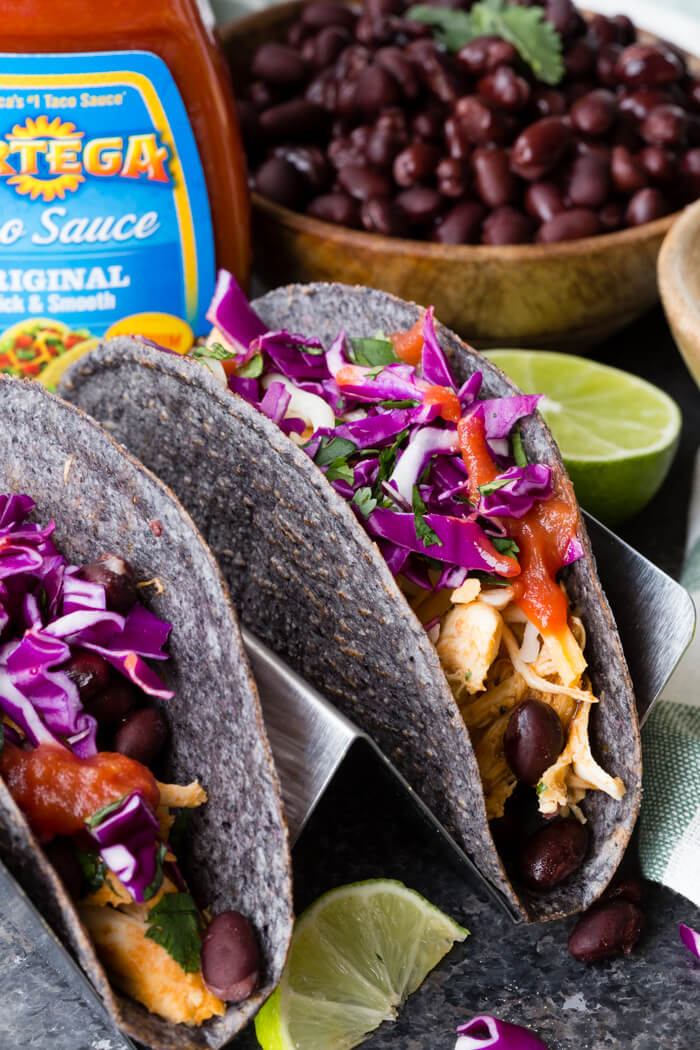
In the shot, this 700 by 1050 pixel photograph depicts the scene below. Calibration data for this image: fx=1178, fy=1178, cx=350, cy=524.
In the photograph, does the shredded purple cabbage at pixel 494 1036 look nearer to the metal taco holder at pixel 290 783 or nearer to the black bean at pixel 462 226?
the metal taco holder at pixel 290 783

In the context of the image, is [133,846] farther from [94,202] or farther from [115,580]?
[94,202]

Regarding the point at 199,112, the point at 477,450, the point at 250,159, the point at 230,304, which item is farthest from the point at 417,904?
the point at 250,159

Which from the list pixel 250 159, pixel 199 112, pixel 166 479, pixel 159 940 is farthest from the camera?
pixel 250 159

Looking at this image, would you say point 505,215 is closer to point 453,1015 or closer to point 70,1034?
point 453,1015

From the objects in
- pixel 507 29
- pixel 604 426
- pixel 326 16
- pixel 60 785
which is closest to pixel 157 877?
pixel 60 785

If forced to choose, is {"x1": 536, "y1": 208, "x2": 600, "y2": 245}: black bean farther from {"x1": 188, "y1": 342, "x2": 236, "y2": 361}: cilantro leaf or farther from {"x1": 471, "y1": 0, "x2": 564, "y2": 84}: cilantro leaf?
{"x1": 188, "y1": 342, "x2": 236, "y2": 361}: cilantro leaf

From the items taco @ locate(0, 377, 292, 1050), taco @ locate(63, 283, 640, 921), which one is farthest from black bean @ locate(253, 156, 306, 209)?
taco @ locate(0, 377, 292, 1050)

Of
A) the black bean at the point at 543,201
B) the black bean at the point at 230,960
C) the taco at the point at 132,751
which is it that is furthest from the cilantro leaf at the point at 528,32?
the black bean at the point at 230,960
